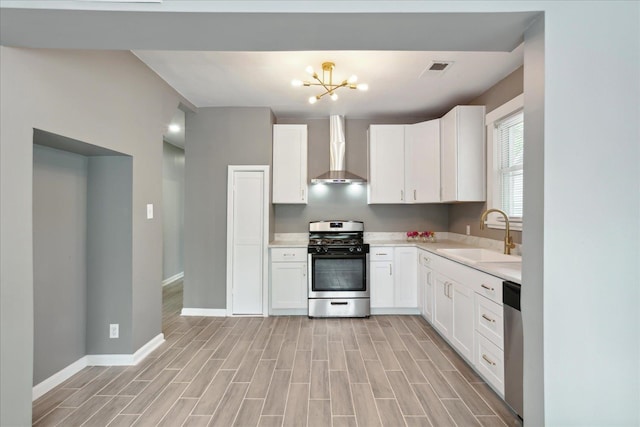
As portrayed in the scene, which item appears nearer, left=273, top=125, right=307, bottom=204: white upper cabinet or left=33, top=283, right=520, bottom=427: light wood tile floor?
left=33, top=283, right=520, bottom=427: light wood tile floor

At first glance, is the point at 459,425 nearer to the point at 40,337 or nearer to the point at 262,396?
the point at 262,396

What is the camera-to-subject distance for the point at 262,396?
2234 mm

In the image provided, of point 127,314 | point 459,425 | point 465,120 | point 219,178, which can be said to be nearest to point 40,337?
point 127,314

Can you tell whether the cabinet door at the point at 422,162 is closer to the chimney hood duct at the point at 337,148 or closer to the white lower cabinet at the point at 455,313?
the chimney hood duct at the point at 337,148

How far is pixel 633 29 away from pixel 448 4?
2.30 feet

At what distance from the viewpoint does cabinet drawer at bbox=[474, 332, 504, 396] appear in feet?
6.95

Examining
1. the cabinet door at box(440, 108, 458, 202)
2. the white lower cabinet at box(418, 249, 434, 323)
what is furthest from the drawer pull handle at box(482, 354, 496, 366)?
the cabinet door at box(440, 108, 458, 202)

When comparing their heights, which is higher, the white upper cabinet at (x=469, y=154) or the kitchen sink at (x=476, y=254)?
the white upper cabinet at (x=469, y=154)

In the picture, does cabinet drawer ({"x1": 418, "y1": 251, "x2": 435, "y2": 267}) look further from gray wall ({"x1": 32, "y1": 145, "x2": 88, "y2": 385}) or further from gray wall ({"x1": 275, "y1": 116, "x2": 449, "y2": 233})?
gray wall ({"x1": 32, "y1": 145, "x2": 88, "y2": 385})

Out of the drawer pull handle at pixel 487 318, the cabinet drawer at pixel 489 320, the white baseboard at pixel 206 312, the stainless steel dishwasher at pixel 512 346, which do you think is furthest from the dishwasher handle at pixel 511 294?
the white baseboard at pixel 206 312

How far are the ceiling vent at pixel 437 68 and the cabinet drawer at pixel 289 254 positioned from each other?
7.76 ft

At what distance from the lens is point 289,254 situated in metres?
3.94

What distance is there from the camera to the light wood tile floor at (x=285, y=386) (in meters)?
1.99

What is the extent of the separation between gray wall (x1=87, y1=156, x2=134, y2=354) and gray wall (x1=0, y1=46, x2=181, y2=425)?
7 cm
